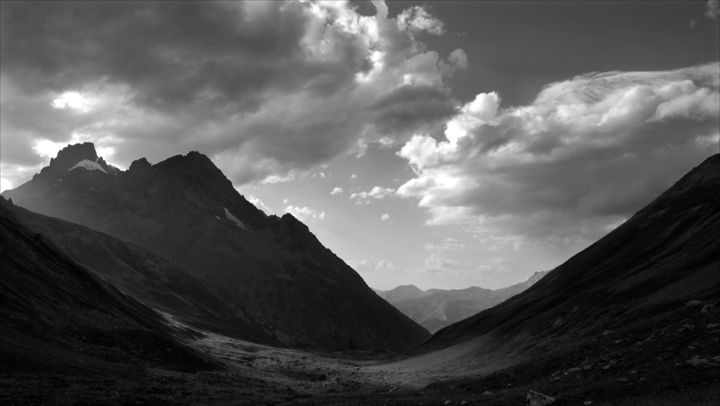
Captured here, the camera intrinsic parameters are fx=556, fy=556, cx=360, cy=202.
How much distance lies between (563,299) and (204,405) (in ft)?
292

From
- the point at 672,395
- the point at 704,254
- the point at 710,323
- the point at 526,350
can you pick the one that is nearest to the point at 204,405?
the point at 672,395

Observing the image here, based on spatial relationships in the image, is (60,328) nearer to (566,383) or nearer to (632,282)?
(566,383)

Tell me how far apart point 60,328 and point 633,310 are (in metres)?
64.8

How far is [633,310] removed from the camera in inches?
2475

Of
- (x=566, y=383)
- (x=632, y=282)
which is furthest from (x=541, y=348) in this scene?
(x=566, y=383)

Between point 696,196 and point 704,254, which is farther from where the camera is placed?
point 696,196

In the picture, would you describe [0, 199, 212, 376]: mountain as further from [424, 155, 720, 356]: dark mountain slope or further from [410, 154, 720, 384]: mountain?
[424, 155, 720, 356]: dark mountain slope

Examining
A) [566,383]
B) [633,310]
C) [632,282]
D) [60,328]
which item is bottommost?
[566,383]

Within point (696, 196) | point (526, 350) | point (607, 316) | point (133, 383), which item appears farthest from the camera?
point (696, 196)

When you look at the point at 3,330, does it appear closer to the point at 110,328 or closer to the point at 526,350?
the point at 110,328

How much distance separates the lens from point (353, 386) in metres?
64.8

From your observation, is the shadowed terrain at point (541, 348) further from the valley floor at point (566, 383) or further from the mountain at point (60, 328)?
the mountain at point (60, 328)

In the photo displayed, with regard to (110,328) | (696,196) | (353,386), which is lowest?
(353,386)

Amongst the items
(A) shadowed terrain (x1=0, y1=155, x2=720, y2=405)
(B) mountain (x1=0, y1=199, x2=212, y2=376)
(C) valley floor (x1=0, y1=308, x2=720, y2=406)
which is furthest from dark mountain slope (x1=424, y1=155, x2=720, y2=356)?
(B) mountain (x1=0, y1=199, x2=212, y2=376)
